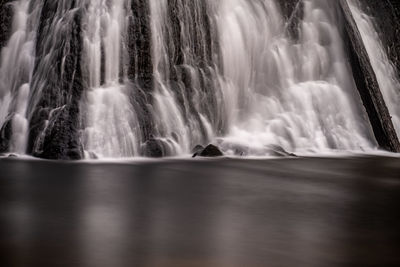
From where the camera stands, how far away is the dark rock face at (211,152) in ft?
35.2

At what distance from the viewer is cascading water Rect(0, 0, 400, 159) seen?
414 inches

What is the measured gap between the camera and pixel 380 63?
1661 centimetres

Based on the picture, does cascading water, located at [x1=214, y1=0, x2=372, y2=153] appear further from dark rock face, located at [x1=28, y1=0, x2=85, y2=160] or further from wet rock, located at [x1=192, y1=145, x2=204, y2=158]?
dark rock face, located at [x1=28, y1=0, x2=85, y2=160]

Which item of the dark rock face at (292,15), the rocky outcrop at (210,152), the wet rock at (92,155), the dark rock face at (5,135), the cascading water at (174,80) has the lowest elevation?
the wet rock at (92,155)

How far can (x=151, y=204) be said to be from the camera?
5500 mm

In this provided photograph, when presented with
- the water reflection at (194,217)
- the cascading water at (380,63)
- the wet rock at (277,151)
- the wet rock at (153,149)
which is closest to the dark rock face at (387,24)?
the cascading water at (380,63)

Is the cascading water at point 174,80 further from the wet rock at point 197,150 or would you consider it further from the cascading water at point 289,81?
the wet rock at point 197,150

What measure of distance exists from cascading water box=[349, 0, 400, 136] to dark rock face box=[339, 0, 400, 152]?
5.98 feet

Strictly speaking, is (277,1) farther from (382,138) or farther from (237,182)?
(237,182)

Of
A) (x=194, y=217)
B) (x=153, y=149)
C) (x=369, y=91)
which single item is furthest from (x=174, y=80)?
(x=194, y=217)

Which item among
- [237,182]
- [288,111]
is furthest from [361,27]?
[237,182]

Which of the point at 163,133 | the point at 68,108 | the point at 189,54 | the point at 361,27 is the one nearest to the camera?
the point at 68,108

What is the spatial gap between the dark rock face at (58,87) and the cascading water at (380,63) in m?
8.58

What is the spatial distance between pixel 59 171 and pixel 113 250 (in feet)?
14.6
